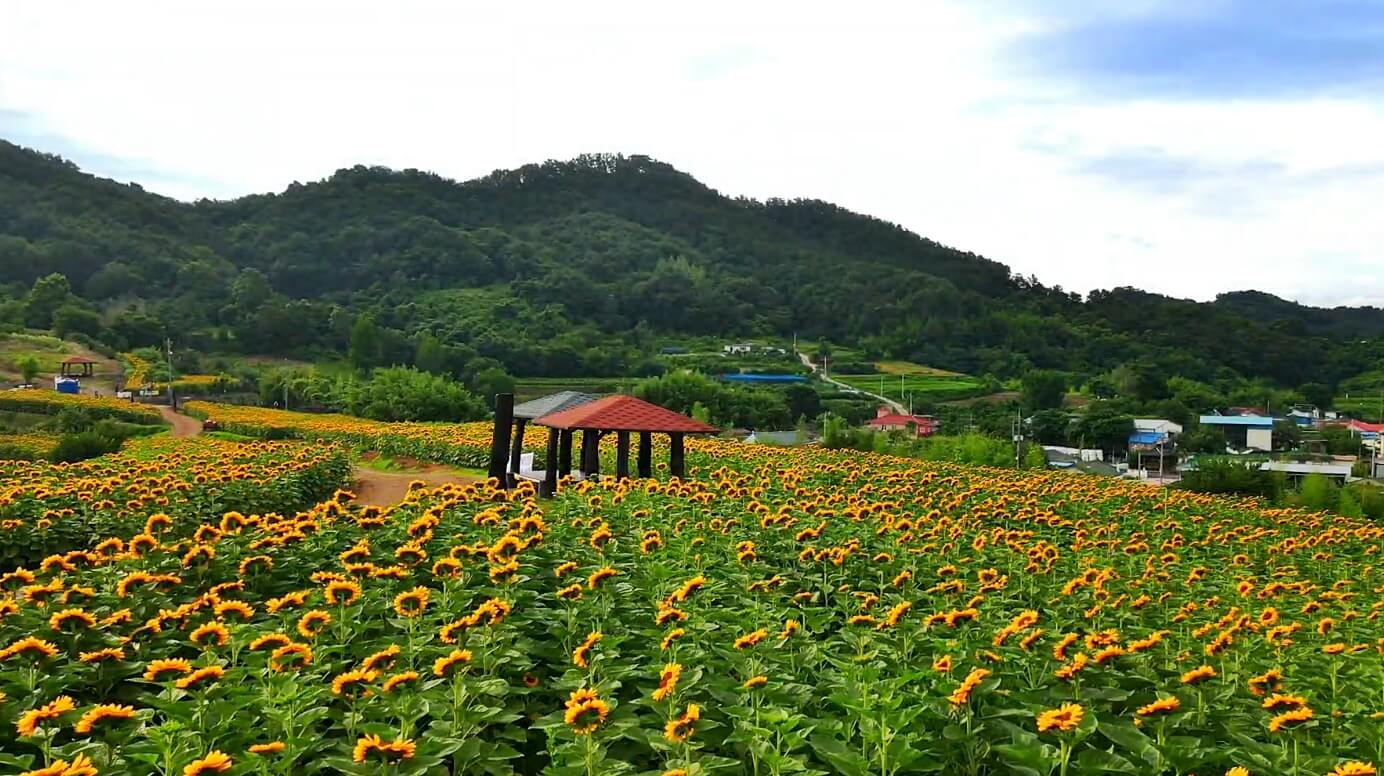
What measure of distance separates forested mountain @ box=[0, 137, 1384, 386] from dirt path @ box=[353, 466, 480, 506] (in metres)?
43.5

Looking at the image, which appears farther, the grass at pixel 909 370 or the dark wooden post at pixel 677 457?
the grass at pixel 909 370

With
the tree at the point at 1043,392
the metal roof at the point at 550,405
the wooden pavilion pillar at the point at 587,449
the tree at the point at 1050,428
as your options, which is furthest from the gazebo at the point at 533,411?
the tree at the point at 1043,392

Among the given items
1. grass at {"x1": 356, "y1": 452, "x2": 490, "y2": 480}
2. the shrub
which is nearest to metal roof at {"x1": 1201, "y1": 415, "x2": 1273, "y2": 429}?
grass at {"x1": 356, "y1": 452, "x2": 490, "y2": 480}

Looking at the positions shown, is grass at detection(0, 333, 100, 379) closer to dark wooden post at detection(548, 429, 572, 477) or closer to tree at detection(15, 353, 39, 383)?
tree at detection(15, 353, 39, 383)

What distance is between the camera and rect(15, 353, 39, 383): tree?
47156mm

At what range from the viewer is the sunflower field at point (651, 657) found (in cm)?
308

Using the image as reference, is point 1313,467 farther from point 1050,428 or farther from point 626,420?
point 626,420

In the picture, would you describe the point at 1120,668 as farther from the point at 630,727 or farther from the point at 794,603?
the point at 630,727

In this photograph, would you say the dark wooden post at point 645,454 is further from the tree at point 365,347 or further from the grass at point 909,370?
the grass at point 909,370

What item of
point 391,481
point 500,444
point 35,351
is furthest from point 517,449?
point 35,351

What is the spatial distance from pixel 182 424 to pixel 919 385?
54.1 metres

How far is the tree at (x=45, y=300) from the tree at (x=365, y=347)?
71.3ft

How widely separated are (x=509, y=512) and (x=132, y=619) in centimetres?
324

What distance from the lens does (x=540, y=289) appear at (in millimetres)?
87250
